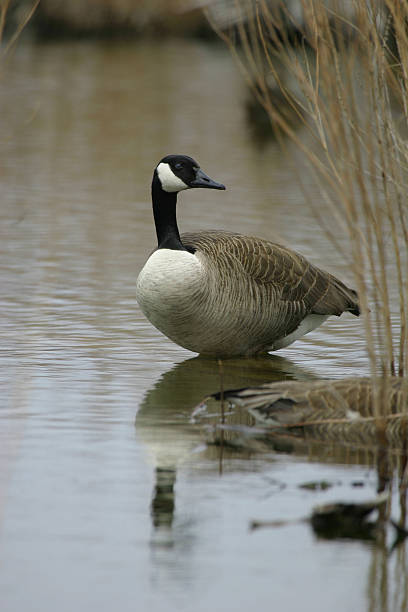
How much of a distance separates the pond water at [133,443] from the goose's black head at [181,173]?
29.4 inches

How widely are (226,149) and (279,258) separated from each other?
9602mm

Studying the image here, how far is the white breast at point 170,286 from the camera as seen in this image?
6.76m

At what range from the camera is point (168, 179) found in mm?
7340

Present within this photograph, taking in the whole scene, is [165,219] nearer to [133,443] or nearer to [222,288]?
[222,288]

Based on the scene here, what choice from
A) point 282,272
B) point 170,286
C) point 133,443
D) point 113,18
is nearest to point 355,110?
point 133,443


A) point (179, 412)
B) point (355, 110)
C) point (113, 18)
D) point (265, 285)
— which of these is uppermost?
point (113, 18)

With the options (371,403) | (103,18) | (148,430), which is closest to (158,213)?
(148,430)

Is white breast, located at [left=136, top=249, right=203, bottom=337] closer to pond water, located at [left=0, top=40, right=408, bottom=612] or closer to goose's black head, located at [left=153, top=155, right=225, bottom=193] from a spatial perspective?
pond water, located at [left=0, top=40, right=408, bottom=612]

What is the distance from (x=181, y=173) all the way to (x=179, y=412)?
1875mm

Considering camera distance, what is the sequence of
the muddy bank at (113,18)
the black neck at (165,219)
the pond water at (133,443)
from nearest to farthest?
the pond water at (133,443) → the black neck at (165,219) → the muddy bank at (113,18)

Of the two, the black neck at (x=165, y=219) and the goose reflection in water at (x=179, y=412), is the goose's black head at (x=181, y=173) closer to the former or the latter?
the black neck at (x=165, y=219)

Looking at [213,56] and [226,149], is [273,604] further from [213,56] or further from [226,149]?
[213,56]

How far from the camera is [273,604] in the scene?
377cm

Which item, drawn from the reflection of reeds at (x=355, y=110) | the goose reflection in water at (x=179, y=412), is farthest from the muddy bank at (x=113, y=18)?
the reflection of reeds at (x=355, y=110)
